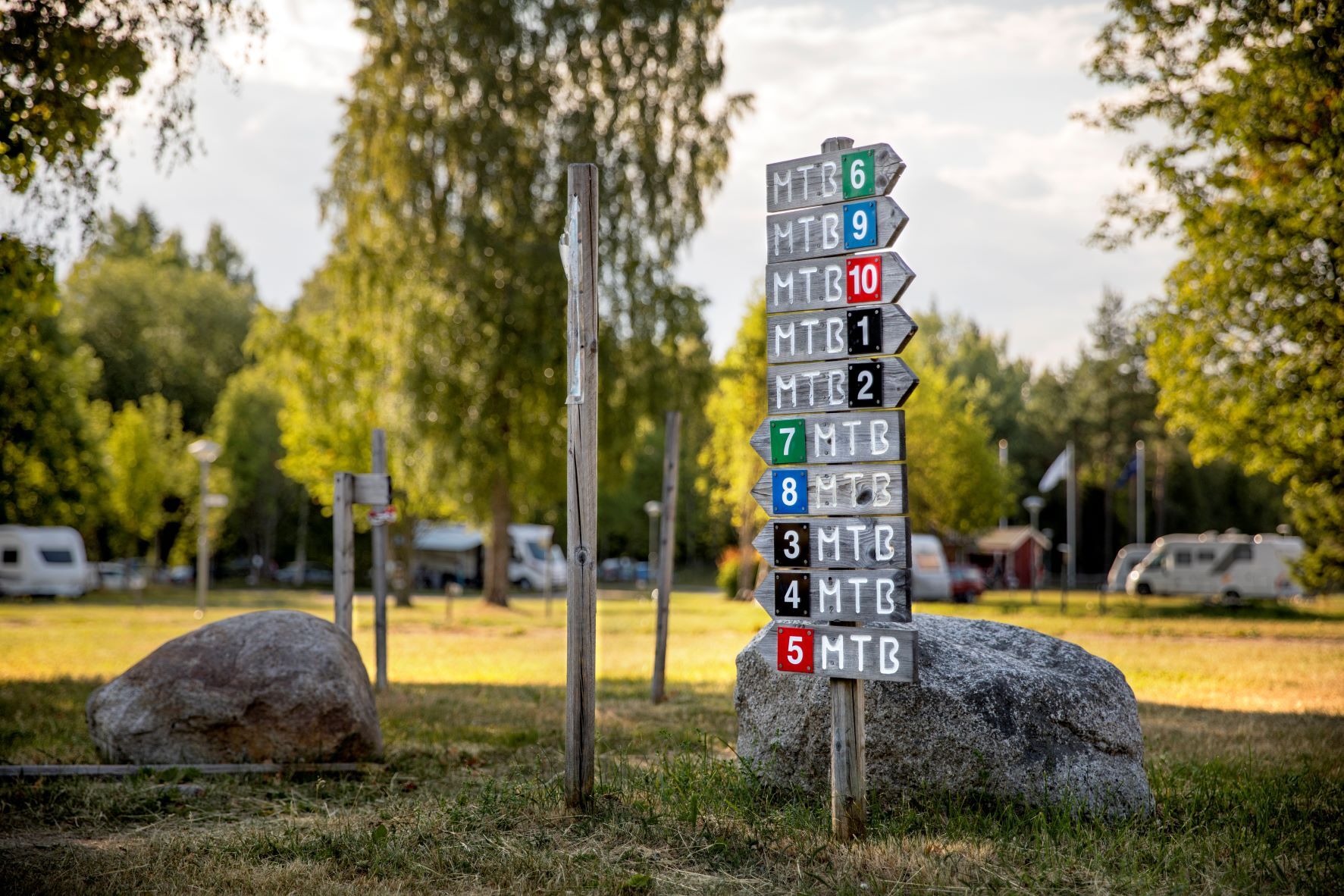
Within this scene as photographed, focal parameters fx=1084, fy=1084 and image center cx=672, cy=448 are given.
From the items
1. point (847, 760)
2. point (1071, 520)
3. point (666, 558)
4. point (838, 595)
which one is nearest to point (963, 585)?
point (1071, 520)

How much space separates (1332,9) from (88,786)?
12480 millimetres

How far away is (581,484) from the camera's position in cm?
588

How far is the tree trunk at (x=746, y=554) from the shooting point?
111 feet

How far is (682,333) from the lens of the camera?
2480 cm

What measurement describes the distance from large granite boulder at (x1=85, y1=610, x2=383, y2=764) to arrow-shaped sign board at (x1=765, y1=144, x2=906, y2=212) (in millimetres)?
4415

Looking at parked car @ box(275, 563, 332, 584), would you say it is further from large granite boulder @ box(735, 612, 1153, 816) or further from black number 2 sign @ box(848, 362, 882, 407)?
black number 2 sign @ box(848, 362, 882, 407)

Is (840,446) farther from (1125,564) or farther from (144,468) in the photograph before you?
(144,468)

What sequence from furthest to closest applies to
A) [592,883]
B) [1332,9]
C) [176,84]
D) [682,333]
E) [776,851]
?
1. [682,333]
2. [1332,9]
3. [176,84]
4. [776,851]
5. [592,883]

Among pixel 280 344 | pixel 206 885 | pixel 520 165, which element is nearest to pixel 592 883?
pixel 206 885

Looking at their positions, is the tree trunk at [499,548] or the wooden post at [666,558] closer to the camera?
the wooden post at [666,558]

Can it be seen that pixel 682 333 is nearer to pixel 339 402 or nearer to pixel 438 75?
→ pixel 438 75

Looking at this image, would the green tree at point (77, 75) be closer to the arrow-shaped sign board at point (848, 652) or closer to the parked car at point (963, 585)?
the arrow-shaped sign board at point (848, 652)

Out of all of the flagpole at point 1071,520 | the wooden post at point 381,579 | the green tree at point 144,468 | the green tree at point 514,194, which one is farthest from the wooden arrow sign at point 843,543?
the green tree at point 144,468

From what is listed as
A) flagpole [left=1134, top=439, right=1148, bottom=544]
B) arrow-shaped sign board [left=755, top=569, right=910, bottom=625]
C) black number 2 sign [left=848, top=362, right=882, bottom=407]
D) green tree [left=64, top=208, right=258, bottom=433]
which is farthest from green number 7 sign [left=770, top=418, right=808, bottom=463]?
green tree [left=64, top=208, right=258, bottom=433]
